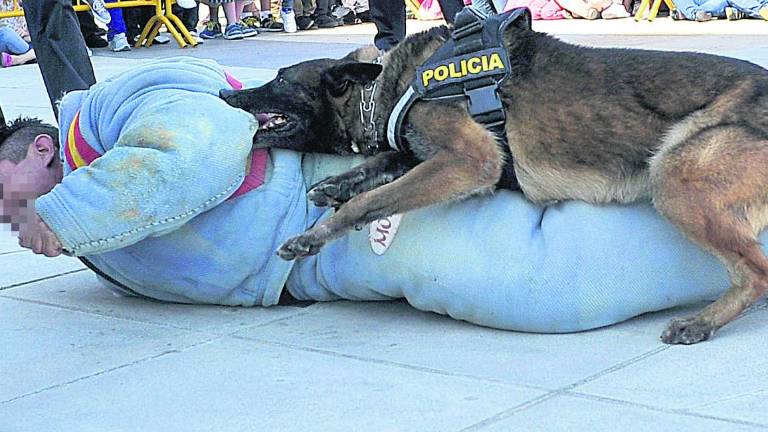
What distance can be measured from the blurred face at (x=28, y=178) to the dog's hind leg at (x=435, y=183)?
2.66 feet

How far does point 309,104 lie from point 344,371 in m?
1.10

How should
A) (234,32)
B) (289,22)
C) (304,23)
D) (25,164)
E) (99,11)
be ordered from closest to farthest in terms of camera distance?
(25,164) < (99,11) < (234,32) < (289,22) < (304,23)

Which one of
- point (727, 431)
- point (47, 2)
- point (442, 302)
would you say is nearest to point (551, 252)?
point (442, 302)

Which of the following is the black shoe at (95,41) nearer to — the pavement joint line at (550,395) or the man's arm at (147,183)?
the man's arm at (147,183)

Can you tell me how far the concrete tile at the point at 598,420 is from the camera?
257 centimetres

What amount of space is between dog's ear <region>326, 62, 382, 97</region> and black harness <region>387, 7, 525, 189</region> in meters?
0.19

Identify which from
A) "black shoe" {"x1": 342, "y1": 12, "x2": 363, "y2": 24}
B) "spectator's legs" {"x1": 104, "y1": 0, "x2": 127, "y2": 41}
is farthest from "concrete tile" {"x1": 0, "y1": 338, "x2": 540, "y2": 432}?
"black shoe" {"x1": 342, "y1": 12, "x2": 363, "y2": 24}

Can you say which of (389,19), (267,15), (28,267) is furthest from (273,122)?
(267,15)

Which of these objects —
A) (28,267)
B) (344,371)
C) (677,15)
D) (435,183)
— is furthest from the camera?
(677,15)

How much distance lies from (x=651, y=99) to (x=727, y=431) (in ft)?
3.92

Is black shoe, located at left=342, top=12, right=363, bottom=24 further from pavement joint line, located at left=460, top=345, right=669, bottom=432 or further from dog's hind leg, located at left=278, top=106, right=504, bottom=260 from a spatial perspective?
pavement joint line, located at left=460, top=345, right=669, bottom=432

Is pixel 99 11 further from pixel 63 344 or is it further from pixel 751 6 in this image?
pixel 63 344

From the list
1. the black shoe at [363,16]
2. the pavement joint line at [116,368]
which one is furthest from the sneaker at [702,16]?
the pavement joint line at [116,368]

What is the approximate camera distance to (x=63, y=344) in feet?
11.3
